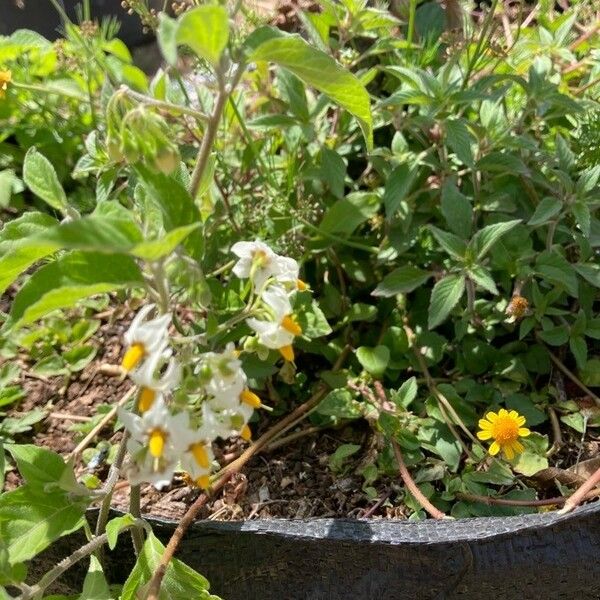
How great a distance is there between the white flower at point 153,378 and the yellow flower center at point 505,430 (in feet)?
1.82

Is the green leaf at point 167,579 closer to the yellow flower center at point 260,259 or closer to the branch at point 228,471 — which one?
the branch at point 228,471

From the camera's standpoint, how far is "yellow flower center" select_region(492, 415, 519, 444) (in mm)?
1082

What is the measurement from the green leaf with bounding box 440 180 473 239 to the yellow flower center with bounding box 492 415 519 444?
0.29 meters

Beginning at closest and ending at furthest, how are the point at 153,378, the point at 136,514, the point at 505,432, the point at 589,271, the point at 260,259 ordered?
the point at 153,378 < the point at 260,259 < the point at 136,514 < the point at 505,432 < the point at 589,271

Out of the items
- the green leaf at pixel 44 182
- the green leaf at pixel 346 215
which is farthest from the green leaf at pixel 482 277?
the green leaf at pixel 44 182

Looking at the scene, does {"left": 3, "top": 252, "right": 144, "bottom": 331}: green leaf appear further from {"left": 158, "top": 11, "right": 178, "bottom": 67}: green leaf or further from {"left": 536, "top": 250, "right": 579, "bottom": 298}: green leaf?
{"left": 536, "top": 250, "right": 579, "bottom": 298}: green leaf

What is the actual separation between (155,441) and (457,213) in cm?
68

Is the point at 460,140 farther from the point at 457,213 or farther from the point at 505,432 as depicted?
the point at 505,432

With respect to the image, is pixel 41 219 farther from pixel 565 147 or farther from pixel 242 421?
pixel 565 147

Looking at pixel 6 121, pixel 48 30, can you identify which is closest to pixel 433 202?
pixel 6 121

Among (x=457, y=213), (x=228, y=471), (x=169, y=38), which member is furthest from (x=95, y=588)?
(x=457, y=213)

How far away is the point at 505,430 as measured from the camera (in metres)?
1.08

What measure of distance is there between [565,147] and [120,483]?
2.88 feet

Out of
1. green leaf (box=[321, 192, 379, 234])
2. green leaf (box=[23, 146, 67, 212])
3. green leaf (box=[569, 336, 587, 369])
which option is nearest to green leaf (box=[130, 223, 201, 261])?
green leaf (box=[23, 146, 67, 212])
